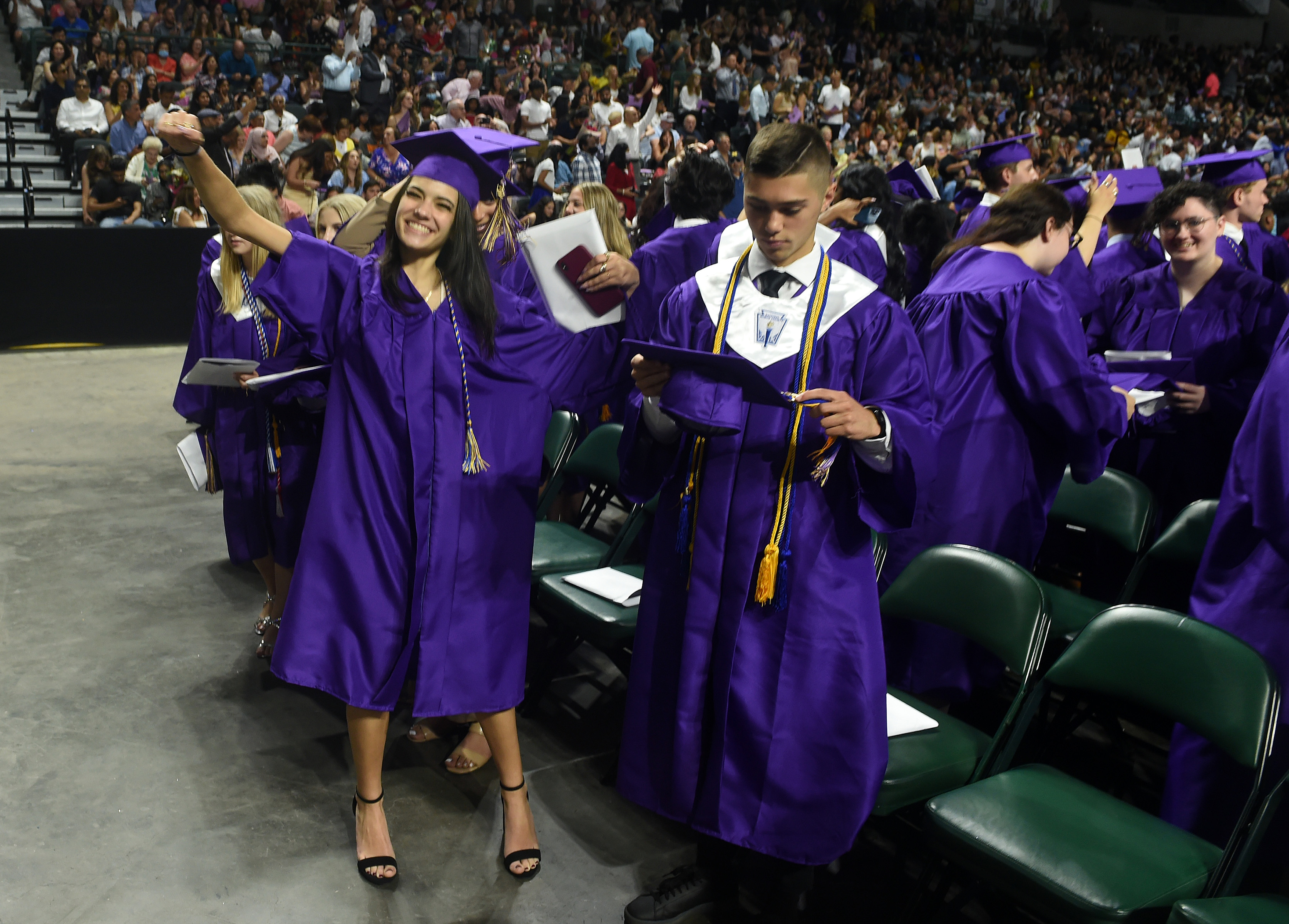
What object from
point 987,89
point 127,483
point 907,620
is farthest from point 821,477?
point 987,89

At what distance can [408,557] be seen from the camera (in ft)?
8.43

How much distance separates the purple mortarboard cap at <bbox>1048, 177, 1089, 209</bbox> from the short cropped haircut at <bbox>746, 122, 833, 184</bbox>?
9.96 feet

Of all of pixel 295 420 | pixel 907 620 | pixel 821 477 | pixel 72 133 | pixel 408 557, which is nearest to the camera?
pixel 821 477

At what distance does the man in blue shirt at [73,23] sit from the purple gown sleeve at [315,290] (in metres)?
11.9

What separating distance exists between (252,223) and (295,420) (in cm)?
128

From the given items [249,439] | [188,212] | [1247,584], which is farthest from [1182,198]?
[188,212]

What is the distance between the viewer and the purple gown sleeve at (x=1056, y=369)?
10.2ft

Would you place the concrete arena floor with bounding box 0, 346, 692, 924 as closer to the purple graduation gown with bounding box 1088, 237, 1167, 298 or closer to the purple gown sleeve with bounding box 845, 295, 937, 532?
the purple gown sleeve with bounding box 845, 295, 937, 532

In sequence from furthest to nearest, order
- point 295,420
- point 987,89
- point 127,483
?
point 987,89 → point 127,483 → point 295,420

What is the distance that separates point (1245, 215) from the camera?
547 cm

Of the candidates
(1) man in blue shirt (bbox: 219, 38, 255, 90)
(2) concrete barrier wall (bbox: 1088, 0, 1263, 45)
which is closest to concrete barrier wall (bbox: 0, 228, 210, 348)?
(1) man in blue shirt (bbox: 219, 38, 255, 90)

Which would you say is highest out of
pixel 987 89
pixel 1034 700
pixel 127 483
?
pixel 987 89

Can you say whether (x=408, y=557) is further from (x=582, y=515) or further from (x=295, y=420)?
(x=582, y=515)

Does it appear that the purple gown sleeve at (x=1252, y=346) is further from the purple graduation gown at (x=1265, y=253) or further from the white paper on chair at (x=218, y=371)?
the white paper on chair at (x=218, y=371)
